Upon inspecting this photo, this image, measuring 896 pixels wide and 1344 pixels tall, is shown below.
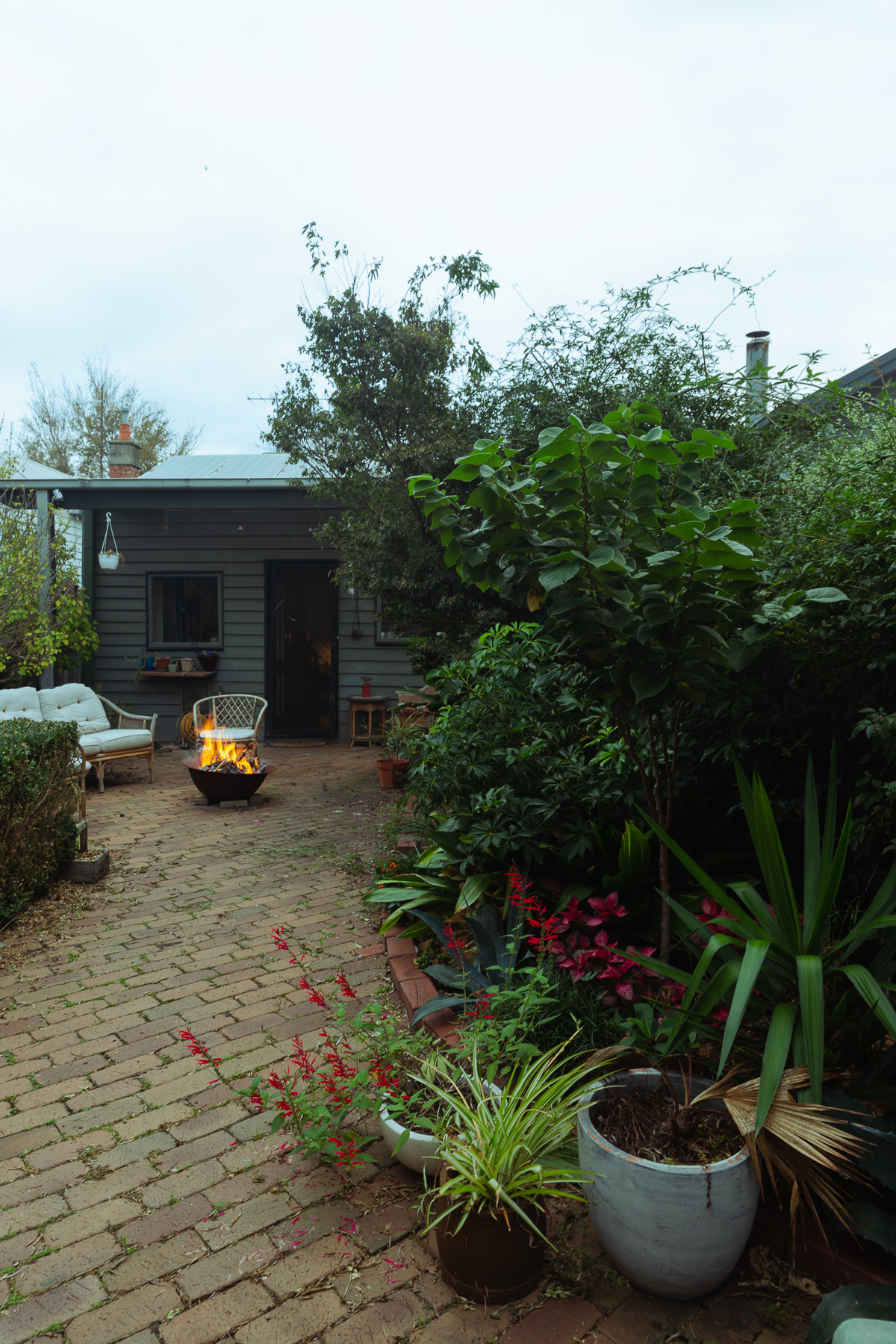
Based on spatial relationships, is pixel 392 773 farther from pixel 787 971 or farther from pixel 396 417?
pixel 787 971

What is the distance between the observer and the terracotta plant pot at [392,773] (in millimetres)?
7277

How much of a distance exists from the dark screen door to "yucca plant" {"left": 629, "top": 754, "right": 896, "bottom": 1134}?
892 centimetres

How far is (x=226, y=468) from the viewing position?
33.9 feet

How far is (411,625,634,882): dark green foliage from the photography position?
Answer: 2.97 metres

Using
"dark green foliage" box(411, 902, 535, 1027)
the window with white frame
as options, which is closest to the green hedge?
"dark green foliage" box(411, 902, 535, 1027)

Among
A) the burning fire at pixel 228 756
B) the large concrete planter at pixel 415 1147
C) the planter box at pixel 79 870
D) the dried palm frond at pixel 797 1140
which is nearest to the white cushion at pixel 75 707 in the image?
the burning fire at pixel 228 756

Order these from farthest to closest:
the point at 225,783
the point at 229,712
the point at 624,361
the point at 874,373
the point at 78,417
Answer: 1. the point at 78,417
2. the point at 229,712
3. the point at 225,783
4. the point at 624,361
5. the point at 874,373

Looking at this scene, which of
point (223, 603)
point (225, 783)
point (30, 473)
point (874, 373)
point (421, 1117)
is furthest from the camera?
point (223, 603)

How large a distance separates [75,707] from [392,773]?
335cm

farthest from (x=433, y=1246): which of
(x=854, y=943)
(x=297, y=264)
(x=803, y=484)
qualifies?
(x=297, y=264)

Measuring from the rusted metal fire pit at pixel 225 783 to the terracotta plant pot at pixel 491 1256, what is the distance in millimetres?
5127

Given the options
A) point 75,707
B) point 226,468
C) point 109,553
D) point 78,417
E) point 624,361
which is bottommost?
point 75,707

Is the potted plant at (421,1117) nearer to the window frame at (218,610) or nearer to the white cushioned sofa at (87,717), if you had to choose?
the white cushioned sofa at (87,717)

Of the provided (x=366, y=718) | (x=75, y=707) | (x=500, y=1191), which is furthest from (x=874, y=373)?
(x=75, y=707)
